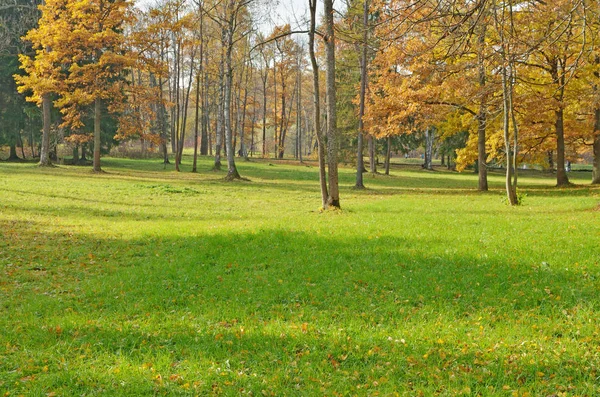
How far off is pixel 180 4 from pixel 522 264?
29485 mm

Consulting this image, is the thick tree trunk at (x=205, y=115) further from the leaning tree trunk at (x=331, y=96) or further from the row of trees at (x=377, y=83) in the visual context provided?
the leaning tree trunk at (x=331, y=96)

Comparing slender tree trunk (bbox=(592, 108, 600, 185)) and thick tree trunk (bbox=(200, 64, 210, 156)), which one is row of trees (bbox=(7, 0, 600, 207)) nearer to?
slender tree trunk (bbox=(592, 108, 600, 185))

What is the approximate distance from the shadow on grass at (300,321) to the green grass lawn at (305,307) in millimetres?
22

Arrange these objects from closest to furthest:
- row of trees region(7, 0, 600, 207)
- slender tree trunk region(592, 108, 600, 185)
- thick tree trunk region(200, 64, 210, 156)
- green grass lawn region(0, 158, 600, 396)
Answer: green grass lawn region(0, 158, 600, 396) < row of trees region(7, 0, 600, 207) < slender tree trunk region(592, 108, 600, 185) < thick tree trunk region(200, 64, 210, 156)

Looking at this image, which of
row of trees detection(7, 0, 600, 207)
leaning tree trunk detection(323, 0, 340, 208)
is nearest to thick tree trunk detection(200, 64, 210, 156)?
row of trees detection(7, 0, 600, 207)

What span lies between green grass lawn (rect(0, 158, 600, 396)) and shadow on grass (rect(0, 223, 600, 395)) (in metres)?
0.02

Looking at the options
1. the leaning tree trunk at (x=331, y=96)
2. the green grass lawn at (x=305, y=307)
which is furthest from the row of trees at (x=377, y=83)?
the green grass lawn at (x=305, y=307)

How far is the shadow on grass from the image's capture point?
4188 mm

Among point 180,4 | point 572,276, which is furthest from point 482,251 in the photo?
point 180,4

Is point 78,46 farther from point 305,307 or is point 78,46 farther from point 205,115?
point 305,307

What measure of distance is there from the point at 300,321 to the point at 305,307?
503mm

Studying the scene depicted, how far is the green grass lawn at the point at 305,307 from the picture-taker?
4.18 meters

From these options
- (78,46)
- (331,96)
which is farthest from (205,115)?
(331,96)

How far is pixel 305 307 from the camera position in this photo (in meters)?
6.07
